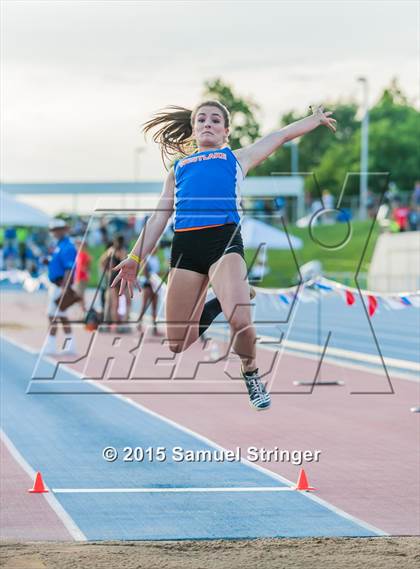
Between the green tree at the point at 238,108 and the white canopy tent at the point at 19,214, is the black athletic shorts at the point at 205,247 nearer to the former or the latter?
the green tree at the point at 238,108

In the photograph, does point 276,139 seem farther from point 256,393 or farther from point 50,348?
point 50,348

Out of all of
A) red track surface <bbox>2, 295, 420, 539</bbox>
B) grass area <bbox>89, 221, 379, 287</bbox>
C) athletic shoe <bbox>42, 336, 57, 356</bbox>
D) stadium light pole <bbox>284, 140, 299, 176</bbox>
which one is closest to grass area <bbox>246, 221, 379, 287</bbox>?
grass area <bbox>89, 221, 379, 287</bbox>

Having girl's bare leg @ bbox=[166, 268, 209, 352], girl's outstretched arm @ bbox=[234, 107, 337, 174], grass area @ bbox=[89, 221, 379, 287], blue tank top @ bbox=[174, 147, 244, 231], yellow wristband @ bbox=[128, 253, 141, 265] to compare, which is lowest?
grass area @ bbox=[89, 221, 379, 287]

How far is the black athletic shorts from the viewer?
5.11 meters

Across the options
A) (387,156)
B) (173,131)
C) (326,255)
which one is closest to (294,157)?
(387,156)

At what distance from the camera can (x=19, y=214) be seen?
31.6 meters

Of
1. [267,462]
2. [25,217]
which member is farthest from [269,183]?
[267,462]

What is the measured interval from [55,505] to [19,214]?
72.1 ft

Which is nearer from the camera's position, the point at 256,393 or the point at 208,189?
the point at 208,189

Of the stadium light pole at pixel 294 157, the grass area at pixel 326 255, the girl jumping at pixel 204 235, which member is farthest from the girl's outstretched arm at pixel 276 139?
the stadium light pole at pixel 294 157

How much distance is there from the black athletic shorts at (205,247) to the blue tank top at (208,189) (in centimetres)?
4

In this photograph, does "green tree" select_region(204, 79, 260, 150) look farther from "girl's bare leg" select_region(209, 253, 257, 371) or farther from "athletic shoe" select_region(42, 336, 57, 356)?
"athletic shoe" select_region(42, 336, 57, 356)

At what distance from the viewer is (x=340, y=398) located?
1622 centimetres

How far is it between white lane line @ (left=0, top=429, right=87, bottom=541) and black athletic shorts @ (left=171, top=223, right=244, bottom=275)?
4.62 m
